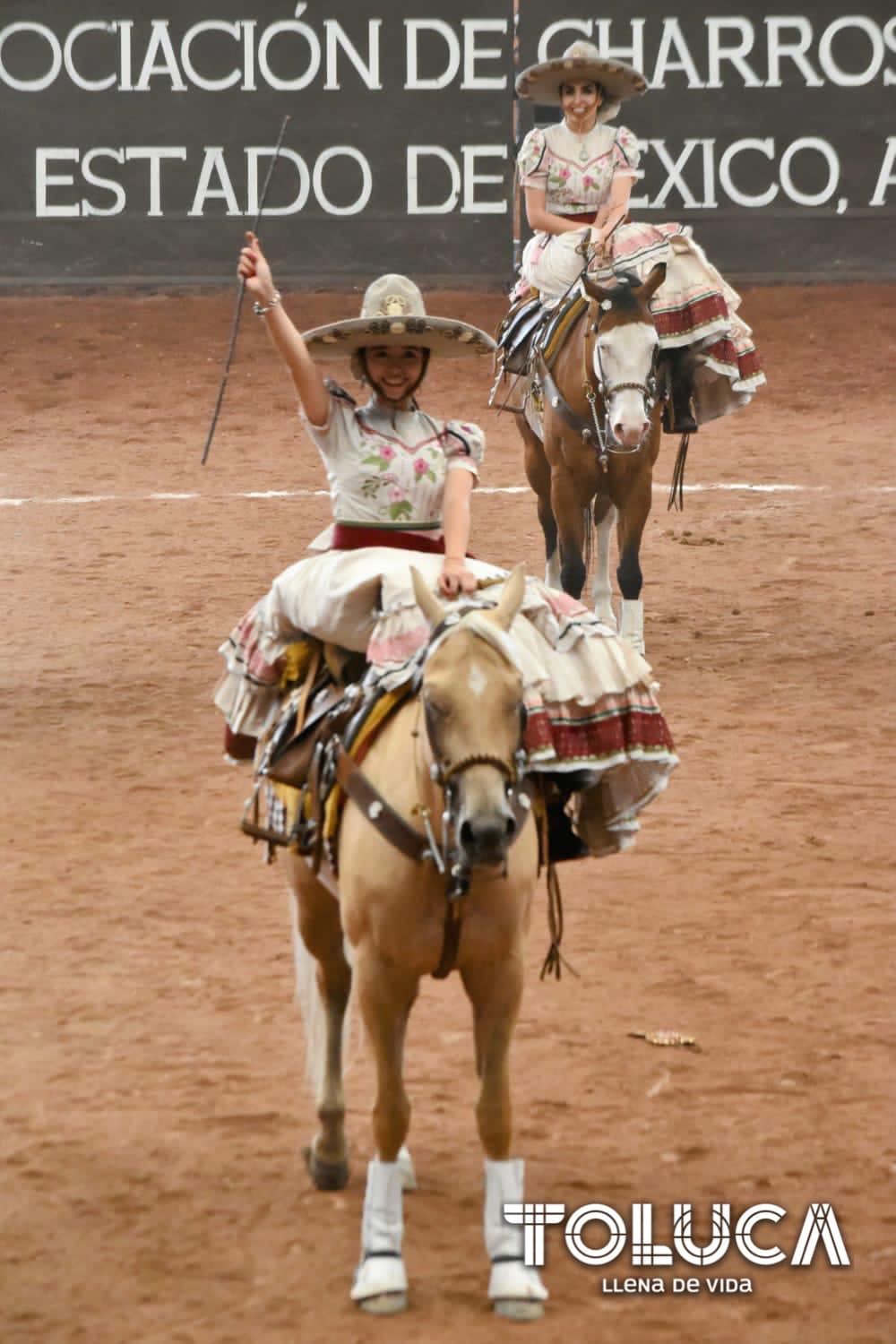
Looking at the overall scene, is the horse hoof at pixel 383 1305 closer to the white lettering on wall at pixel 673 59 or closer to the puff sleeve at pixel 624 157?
the puff sleeve at pixel 624 157

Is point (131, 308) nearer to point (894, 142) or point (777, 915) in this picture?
point (894, 142)

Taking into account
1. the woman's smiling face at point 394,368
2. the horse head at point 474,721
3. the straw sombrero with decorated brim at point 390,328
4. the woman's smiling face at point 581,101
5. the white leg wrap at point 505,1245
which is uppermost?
the woman's smiling face at point 581,101

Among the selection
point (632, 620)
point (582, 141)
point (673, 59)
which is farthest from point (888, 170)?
point (632, 620)

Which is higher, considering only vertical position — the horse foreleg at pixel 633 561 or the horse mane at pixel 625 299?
the horse mane at pixel 625 299

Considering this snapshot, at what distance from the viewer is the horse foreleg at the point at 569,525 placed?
37.7ft

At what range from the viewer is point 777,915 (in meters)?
7.71

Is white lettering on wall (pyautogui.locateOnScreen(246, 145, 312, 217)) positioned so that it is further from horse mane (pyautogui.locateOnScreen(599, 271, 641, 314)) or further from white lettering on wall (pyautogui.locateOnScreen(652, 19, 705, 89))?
horse mane (pyautogui.locateOnScreen(599, 271, 641, 314))

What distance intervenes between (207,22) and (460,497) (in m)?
16.8

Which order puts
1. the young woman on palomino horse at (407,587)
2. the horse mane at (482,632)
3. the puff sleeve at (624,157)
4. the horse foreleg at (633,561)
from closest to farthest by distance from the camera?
the horse mane at (482,632), the young woman on palomino horse at (407,587), the horse foreleg at (633,561), the puff sleeve at (624,157)

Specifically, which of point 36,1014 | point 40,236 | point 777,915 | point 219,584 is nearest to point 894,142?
point 40,236

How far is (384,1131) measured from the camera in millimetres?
4934

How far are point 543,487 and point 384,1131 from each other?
8.23 meters

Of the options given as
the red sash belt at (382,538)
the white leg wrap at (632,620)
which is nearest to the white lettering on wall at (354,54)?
the white leg wrap at (632,620)

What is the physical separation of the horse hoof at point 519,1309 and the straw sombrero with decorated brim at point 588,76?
8403 millimetres
